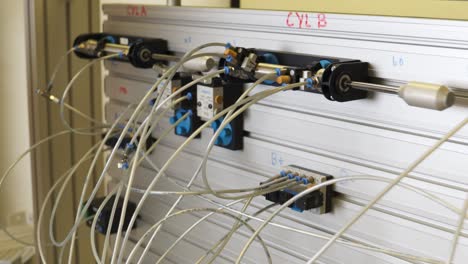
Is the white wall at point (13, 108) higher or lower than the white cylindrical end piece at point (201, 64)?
lower

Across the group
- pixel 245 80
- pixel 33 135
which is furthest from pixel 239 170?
pixel 33 135

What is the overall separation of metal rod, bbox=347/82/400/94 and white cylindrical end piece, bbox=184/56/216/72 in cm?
33

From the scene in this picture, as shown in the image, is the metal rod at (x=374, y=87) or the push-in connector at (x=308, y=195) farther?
the push-in connector at (x=308, y=195)

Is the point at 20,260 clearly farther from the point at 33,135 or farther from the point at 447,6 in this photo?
the point at 447,6

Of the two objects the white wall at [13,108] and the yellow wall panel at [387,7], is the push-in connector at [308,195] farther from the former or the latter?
the white wall at [13,108]

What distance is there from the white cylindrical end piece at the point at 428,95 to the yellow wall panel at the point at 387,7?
0.22 m

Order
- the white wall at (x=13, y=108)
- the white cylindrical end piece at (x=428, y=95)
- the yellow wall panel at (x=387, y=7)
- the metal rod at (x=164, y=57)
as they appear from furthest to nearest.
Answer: the white wall at (x=13, y=108) → the metal rod at (x=164, y=57) → the yellow wall panel at (x=387, y=7) → the white cylindrical end piece at (x=428, y=95)

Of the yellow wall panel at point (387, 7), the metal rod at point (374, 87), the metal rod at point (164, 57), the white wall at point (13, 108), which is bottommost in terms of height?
the white wall at point (13, 108)

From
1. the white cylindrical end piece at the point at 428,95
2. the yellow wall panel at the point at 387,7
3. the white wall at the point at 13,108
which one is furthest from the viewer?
the white wall at the point at 13,108

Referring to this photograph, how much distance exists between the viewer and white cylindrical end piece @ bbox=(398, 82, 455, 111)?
0.83 m

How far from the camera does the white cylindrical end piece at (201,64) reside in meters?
1.21

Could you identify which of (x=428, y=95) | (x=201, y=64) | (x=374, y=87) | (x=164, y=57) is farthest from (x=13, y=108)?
(x=428, y=95)

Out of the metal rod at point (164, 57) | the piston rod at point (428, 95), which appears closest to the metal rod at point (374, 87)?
the piston rod at point (428, 95)

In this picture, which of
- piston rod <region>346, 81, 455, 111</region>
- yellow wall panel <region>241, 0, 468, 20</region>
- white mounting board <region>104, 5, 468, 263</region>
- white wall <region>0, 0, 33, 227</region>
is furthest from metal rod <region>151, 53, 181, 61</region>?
white wall <region>0, 0, 33, 227</region>
